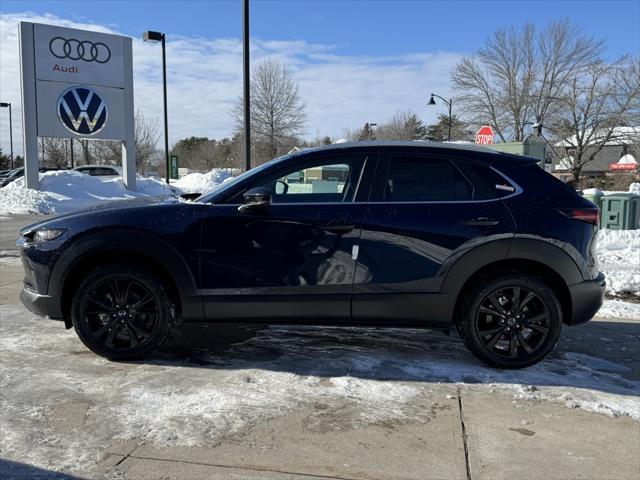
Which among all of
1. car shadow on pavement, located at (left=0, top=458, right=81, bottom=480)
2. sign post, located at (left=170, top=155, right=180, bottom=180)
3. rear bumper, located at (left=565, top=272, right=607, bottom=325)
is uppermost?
sign post, located at (left=170, top=155, right=180, bottom=180)

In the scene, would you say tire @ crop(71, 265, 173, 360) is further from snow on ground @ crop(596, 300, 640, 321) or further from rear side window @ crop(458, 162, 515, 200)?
snow on ground @ crop(596, 300, 640, 321)

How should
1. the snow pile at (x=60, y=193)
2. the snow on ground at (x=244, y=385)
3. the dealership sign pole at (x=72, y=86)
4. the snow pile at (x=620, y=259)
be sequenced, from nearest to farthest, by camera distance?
the snow on ground at (x=244, y=385)
the snow pile at (x=620, y=259)
the snow pile at (x=60, y=193)
the dealership sign pole at (x=72, y=86)

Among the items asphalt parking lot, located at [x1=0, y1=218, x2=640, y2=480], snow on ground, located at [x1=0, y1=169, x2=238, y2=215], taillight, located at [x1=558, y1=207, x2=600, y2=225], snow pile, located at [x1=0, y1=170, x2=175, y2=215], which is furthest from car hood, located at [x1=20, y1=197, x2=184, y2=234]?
snow pile, located at [x1=0, y1=170, x2=175, y2=215]

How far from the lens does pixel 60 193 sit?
22.8 m

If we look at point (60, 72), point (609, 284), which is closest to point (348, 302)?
point (609, 284)

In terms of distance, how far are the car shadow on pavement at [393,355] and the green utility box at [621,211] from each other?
6392 mm

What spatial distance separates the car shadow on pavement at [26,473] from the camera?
2844 millimetres

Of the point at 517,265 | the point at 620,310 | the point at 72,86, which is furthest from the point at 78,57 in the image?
the point at 517,265

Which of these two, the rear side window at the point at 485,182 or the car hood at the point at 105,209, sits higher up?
the rear side window at the point at 485,182

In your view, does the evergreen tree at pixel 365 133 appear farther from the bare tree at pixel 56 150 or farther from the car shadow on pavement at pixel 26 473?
the car shadow on pavement at pixel 26 473

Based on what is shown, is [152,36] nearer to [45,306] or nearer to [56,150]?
[45,306]

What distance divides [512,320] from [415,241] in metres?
1.00

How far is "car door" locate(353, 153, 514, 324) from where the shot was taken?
13.8 feet

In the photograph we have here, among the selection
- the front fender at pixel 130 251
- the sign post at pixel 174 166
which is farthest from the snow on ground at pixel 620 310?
the sign post at pixel 174 166
